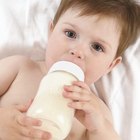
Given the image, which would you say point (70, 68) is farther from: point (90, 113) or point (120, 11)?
point (120, 11)

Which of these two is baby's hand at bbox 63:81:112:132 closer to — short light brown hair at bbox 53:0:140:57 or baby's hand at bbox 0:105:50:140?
baby's hand at bbox 0:105:50:140

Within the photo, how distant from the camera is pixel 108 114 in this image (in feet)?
4.12

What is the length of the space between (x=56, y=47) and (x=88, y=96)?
8.8 inches

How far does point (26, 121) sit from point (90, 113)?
22 centimetres

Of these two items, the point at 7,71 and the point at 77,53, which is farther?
the point at 7,71

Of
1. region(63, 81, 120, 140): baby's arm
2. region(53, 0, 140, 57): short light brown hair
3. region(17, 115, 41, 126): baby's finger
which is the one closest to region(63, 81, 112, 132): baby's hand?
region(63, 81, 120, 140): baby's arm

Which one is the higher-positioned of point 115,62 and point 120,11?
point 120,11

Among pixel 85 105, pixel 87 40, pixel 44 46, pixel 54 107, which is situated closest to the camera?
pixel 54 107

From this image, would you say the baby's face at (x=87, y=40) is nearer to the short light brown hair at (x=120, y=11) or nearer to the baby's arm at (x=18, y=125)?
the short light brown hair at (x=120, y=11)

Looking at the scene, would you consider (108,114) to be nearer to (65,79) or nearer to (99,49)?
(99,49)

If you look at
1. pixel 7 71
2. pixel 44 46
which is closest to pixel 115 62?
pixel 44 46

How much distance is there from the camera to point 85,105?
101 centimetres

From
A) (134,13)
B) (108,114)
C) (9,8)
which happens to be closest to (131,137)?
Result: (108,114)

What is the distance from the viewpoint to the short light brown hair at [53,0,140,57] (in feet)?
3.91
